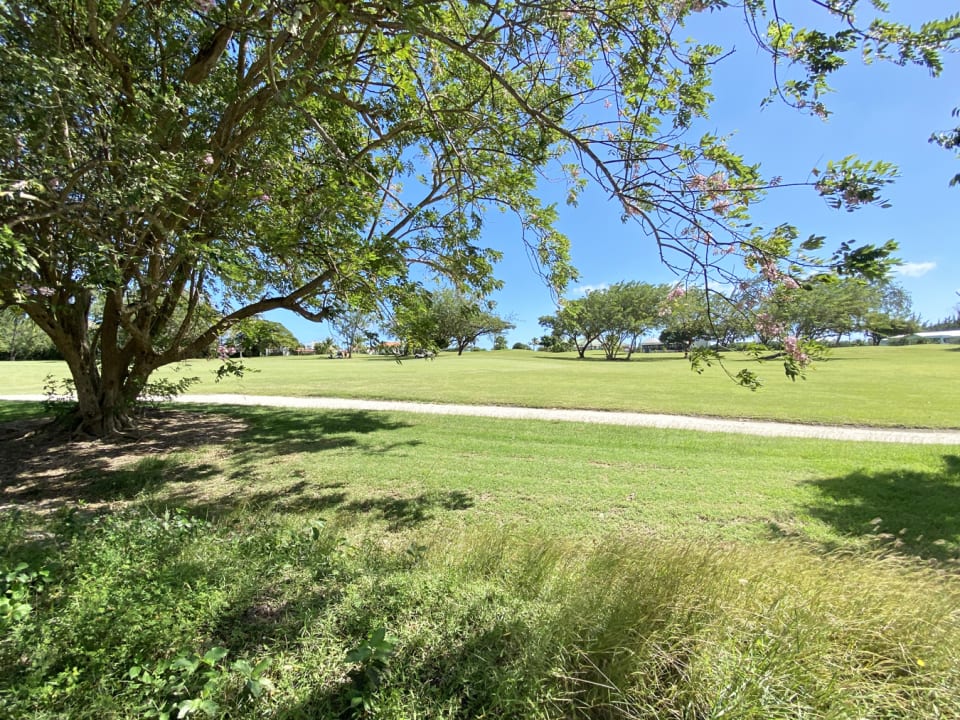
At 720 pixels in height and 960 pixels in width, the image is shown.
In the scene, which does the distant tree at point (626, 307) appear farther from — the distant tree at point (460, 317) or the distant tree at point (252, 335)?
the distant tree at point (252, 335)

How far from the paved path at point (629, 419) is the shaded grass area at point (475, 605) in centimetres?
454

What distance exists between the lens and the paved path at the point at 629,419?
942cm

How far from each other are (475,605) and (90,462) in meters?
7.67

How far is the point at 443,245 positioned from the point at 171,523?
6295 mm

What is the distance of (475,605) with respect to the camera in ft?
8.98

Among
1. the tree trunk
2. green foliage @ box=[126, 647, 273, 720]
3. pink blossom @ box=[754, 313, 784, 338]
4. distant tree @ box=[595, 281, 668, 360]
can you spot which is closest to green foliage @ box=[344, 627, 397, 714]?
green foliage @ box=[126, 647, 273, 720]

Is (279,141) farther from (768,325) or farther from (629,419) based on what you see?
(629,419)

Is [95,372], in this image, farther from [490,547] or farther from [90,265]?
[490,547]

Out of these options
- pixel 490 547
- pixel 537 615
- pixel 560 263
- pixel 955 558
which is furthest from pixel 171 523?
pixel 955 558

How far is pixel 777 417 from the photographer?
11.3 meters

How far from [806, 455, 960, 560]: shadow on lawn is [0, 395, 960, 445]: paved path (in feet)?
8.89

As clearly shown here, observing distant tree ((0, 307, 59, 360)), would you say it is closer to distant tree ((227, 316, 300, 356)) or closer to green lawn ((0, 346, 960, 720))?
distant tree ((227, 316, 300, 356))

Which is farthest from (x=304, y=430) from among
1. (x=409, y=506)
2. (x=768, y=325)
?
(x=768, y=325)

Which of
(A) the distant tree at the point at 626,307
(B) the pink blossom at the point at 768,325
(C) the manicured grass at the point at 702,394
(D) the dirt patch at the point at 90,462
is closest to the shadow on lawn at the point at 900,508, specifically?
(B) the pink blossom at the point at 768,325
